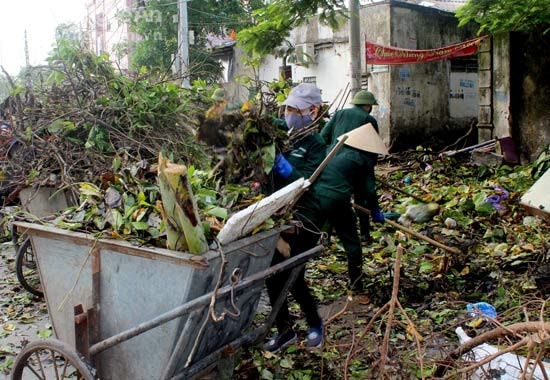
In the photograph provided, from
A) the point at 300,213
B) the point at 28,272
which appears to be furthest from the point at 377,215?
the point at 28,272

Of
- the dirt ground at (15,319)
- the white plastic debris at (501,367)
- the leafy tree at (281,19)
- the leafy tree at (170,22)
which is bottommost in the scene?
the dirt ground at (15,319)

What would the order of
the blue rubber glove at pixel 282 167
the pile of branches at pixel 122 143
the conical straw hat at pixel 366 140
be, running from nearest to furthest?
the pile of branches at pixel 122 143, the blue rubber glove at pixel 282 167, the conical straw hat at pixel 366 140

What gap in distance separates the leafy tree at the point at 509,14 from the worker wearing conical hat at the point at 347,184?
16.9 ft

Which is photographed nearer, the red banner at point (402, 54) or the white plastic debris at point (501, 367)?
the white plastic debris at point (501, 367)

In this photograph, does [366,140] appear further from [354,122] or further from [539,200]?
[354,122]

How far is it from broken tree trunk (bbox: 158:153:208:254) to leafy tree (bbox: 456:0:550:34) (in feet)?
25.3

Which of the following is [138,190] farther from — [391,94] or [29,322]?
[391,94]

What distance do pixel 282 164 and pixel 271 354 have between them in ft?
4.49

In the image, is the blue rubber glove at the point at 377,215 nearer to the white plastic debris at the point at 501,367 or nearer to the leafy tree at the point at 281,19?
the white plastic debris at the point at 501,367

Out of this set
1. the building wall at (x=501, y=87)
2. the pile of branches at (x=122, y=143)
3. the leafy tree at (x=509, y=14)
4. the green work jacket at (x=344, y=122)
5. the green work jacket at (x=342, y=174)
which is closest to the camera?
the pile of branches at (x=122, y=143)

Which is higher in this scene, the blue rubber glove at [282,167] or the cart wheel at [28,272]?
the blue rubber glove at [282,167]

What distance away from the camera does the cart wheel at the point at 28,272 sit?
5598mm

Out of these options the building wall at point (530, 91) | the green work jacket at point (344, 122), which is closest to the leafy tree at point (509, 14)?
the building wall at point (530, 91)

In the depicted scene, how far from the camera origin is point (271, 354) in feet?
12.8
